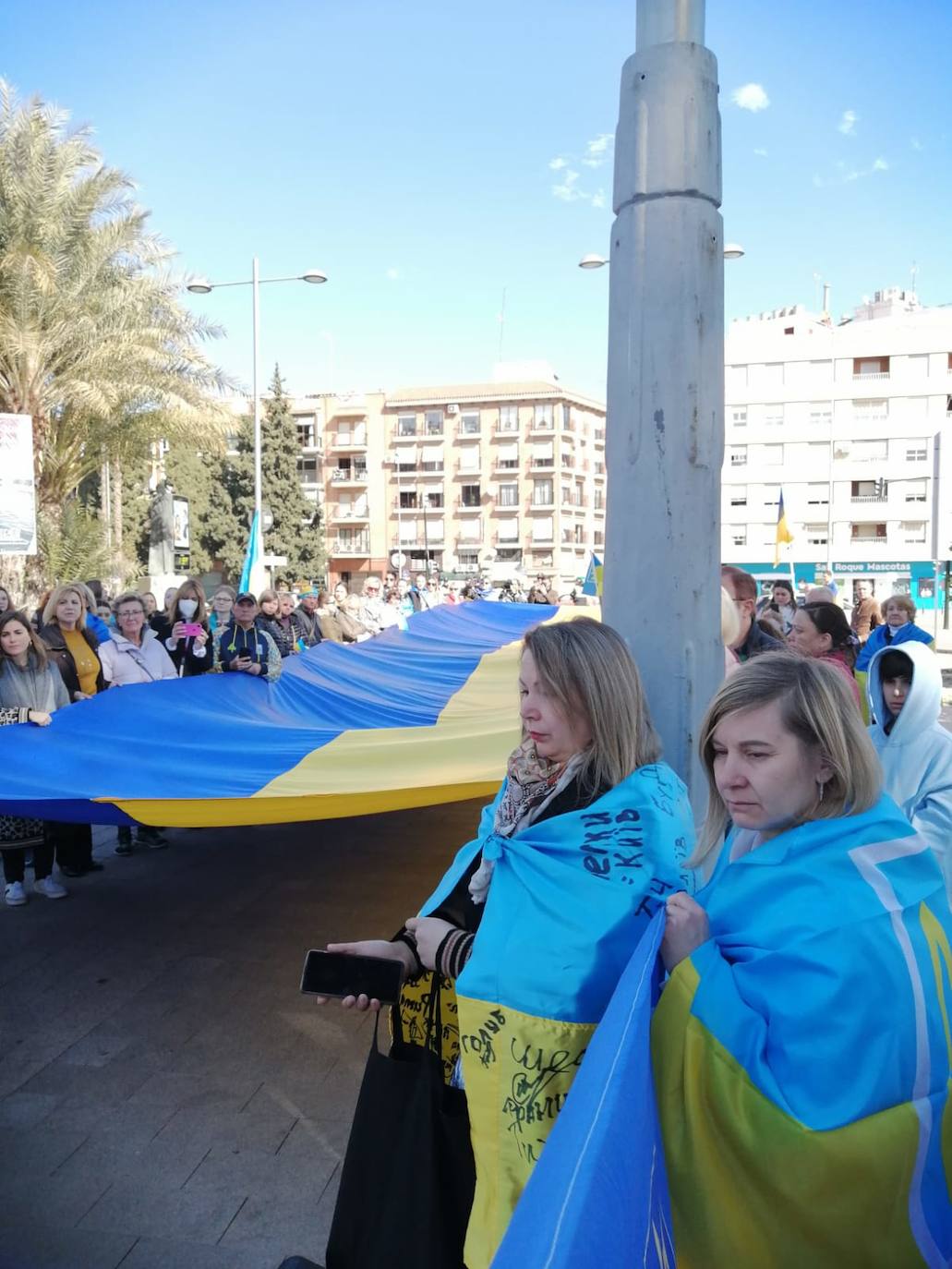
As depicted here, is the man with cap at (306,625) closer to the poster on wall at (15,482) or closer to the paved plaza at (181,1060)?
the poster on wall at (15,482)

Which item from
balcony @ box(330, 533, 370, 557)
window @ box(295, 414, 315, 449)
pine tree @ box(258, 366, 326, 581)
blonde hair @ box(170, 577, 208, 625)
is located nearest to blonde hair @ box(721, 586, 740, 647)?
blonde hair @ box(170, 577, 208, 625)

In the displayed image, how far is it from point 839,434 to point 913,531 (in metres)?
5.87

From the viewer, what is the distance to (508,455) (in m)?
64.2

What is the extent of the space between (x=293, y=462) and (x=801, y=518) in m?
24.8

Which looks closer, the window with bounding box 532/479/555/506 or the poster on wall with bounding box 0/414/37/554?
the poster on wall with bounding box 0/414/37/554

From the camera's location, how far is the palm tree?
13508mm

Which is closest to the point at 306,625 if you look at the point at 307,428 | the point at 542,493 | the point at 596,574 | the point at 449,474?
the point at 596,574

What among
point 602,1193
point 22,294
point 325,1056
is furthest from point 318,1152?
point 22,294

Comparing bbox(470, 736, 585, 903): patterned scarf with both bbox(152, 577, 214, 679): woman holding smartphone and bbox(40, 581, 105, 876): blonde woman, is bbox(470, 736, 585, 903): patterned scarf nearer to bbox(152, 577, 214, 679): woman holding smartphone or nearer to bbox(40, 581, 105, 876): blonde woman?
bbox(40, 581, 105, 876): blonde woman

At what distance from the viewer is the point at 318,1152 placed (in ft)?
10.3

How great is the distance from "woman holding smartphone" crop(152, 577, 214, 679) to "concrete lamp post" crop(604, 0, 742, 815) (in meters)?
4.93

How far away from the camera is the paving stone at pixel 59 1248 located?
2602mm

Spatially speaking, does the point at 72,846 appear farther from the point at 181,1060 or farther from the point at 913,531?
the point at 913,531

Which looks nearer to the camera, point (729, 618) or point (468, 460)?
point (729, 618)
